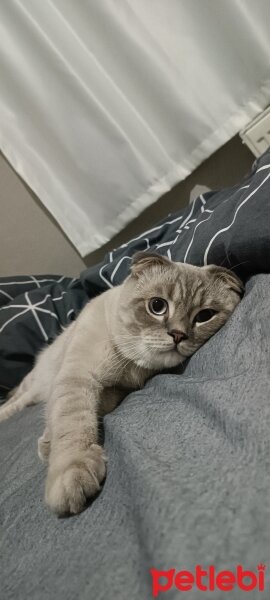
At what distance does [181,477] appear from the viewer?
529 mm

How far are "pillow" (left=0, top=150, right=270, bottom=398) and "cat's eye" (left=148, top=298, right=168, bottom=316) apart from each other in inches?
7.0

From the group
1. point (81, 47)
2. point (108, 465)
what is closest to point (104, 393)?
point (108, 465)

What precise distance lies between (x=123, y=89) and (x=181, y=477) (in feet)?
5.87

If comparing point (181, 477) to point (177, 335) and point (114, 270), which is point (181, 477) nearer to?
point (177, 335)

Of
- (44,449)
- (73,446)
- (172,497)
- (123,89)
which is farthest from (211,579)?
(123,89)

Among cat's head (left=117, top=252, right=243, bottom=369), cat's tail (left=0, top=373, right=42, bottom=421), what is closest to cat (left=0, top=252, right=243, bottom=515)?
cat's head (left=117, top=252, right=243, bottom=369)

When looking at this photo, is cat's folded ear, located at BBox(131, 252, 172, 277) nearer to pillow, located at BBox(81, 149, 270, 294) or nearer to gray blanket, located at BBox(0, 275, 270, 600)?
pillow, located at BBox(81, 149, 270, 294)

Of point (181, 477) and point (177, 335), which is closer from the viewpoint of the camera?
point (181, 477)

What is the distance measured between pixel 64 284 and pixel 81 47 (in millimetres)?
1047

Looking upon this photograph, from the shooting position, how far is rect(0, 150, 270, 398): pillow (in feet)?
3.34

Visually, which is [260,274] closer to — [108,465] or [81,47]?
[108,465]

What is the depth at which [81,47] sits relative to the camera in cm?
179

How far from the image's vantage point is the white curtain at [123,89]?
174 cm

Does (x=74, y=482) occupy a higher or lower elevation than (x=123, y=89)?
lower
